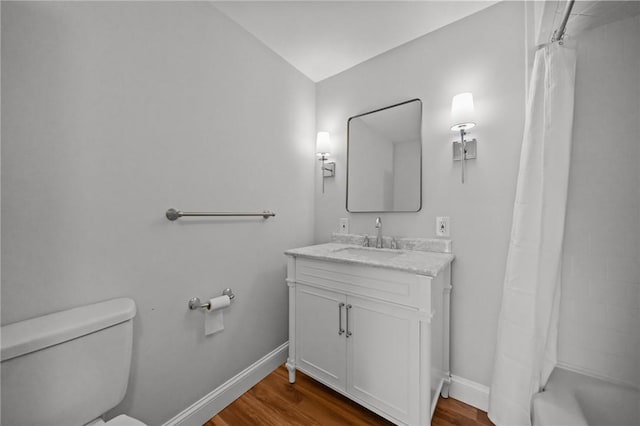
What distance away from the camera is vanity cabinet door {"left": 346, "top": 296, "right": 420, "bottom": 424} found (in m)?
1.15

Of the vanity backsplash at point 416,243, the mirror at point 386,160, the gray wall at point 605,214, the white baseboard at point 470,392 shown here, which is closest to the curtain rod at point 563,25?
the gray wall at point 605,214

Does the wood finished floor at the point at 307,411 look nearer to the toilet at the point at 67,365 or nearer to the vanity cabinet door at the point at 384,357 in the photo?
the vanity cabinet door at the point at 384,357

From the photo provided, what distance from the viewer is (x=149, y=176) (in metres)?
1.15

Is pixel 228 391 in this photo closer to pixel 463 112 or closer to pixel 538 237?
pixel 538 237

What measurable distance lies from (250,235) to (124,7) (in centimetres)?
124

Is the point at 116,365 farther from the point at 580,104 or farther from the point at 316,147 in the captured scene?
the point at 580,104

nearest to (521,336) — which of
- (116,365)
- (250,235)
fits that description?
(250,235)

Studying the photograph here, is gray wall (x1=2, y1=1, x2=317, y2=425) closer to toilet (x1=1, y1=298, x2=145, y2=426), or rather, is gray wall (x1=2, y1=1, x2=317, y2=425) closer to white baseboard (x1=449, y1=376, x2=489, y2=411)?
toilet (x1=1, y1=298, x2=145, y2=426)

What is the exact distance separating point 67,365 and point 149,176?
0.75 metres

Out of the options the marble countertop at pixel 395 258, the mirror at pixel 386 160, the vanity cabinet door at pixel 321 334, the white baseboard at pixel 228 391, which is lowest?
the white baseboard at pixel 228 391

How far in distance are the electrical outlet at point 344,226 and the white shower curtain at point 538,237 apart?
108cm

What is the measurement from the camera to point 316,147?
83.3 inches

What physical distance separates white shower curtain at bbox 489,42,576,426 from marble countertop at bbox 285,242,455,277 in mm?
344

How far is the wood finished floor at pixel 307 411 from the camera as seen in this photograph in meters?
1.32
